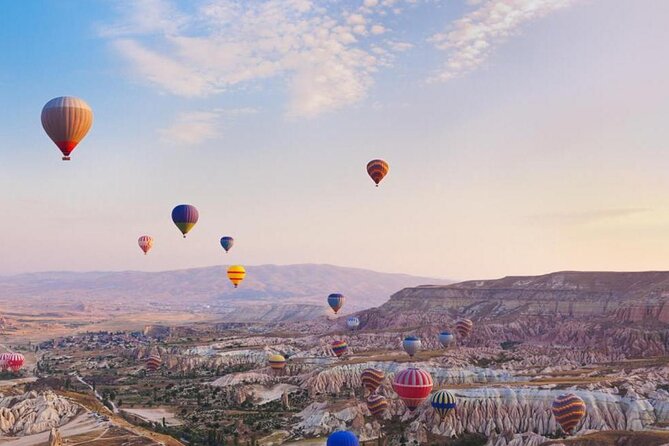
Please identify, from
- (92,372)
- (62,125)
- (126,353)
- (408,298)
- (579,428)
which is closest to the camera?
(62,125)

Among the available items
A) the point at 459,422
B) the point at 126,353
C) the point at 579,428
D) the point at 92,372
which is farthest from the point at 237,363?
the point at 579,428

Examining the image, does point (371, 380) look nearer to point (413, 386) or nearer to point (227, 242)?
point (413, 386)

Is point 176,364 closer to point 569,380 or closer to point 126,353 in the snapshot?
point 126,353

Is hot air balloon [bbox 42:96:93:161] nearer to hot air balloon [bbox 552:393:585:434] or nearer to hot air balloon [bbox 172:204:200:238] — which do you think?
hot air balloon [bbox 172:204:200:238]

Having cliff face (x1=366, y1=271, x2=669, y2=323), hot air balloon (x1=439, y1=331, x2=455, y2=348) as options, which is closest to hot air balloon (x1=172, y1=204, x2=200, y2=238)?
hot air balloon (x1=439, y1=331, x2=455, y2=348)

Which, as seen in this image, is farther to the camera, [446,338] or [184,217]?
[446,338]

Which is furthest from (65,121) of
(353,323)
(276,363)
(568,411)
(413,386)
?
(353,323)

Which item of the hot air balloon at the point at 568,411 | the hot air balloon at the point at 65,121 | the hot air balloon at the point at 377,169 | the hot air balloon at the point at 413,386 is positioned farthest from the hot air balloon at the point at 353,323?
the hot air balloon at the point at 65,121
